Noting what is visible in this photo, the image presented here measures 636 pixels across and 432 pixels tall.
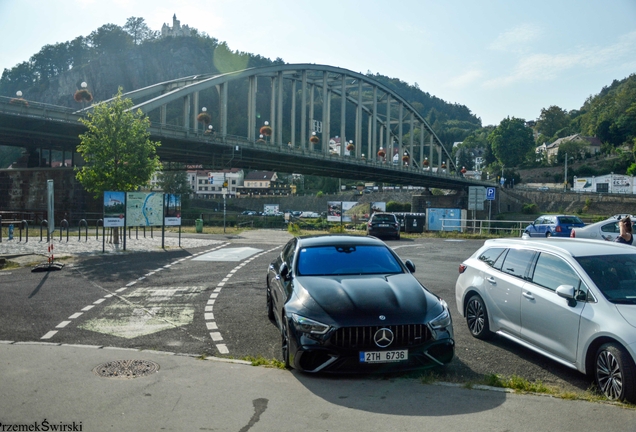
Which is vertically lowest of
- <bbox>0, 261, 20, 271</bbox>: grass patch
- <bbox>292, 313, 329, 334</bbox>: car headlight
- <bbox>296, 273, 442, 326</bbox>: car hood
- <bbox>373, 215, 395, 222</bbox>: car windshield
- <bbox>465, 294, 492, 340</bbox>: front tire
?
<bbox>0, 261, 20, 271</bbox>: grass patch

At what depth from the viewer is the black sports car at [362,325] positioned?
5.84 meters

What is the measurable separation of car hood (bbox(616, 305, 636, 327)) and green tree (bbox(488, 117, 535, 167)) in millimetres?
134787

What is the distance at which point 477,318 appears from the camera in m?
8.09

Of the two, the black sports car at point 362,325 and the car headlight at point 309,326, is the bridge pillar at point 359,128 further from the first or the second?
the car headlight at point 309,326

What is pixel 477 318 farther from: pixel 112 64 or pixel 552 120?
pixel 552 120

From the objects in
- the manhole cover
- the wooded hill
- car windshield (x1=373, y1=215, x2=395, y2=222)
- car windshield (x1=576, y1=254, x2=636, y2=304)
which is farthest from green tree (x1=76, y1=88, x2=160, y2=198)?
the wooded hill

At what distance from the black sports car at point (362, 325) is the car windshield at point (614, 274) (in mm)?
1683

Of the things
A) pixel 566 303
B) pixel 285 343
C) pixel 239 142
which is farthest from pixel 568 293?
pixel 239 142

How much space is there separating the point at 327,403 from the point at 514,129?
13663 centimetres

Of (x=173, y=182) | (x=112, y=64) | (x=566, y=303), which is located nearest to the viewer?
(x=566, y=303)

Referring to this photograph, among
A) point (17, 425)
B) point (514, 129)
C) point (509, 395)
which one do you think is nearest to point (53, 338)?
point (17, 425)

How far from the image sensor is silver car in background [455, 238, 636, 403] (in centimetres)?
538

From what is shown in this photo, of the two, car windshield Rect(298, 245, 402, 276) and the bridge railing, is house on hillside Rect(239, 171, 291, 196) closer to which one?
the bridge railing

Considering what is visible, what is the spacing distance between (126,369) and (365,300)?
2842mm
